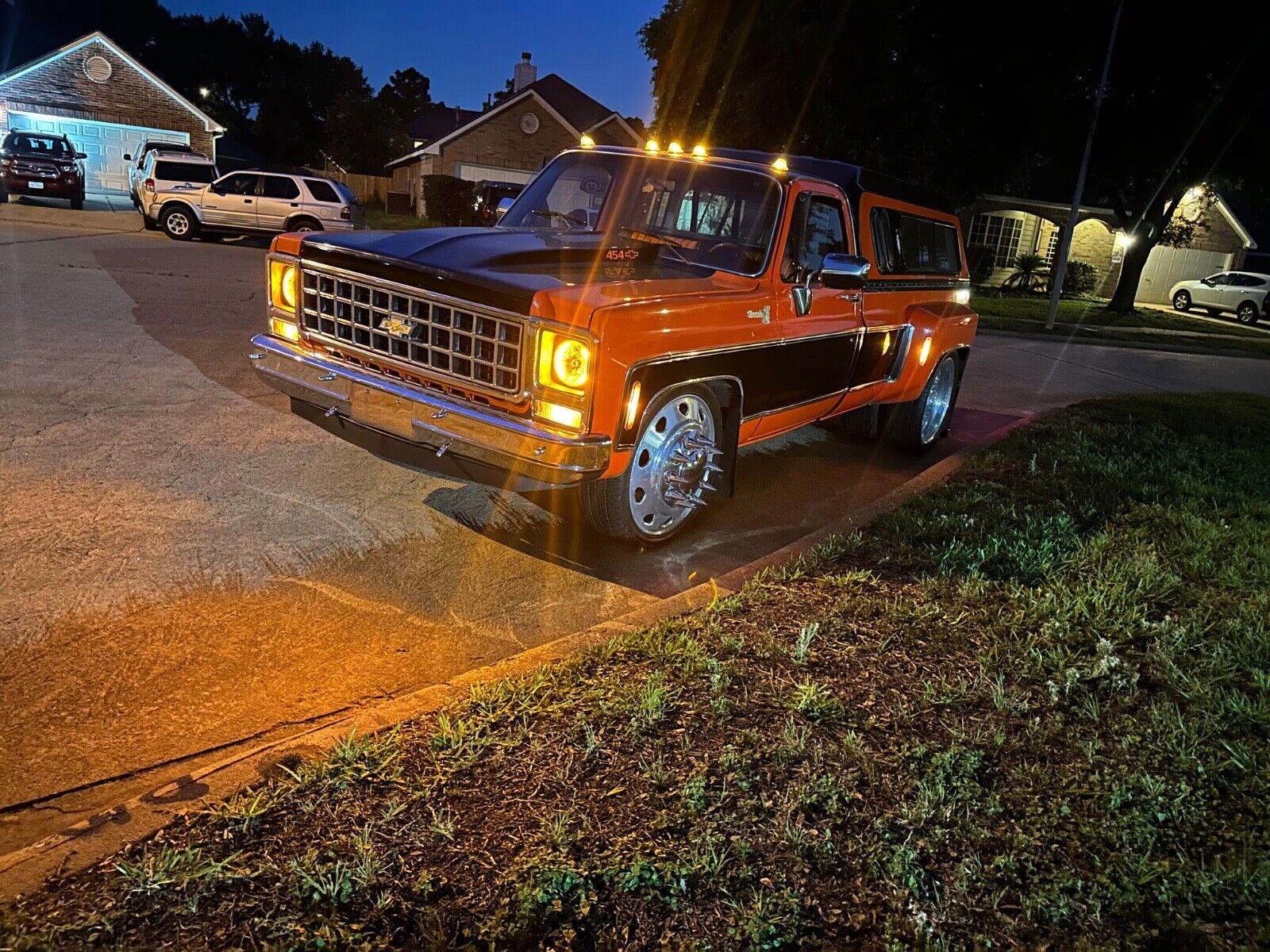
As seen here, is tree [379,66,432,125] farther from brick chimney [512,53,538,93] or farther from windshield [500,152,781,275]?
windshield [500,152,781,275]

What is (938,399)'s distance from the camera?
7.88 meters

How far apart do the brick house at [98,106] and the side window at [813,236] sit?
123 feet

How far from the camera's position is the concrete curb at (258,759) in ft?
7.60

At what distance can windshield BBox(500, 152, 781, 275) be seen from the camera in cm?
527

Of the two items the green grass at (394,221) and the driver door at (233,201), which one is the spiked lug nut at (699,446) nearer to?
the driver door at (233,201)

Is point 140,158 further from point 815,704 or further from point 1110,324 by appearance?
point 815,704

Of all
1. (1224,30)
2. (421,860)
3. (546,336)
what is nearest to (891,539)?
(546,336)

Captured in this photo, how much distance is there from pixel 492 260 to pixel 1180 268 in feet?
139

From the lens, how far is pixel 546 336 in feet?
13.1

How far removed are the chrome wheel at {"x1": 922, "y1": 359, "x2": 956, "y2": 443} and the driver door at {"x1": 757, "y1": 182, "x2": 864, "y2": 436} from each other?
5.83ft

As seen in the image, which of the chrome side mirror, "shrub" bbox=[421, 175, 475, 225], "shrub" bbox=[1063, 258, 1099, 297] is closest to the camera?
the chrome side mirror

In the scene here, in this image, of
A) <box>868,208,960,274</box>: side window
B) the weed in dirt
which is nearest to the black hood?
<box>868,208,960,274</box>: side window

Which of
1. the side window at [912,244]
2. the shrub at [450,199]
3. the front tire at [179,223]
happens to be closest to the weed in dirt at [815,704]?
the side window at [912,244]

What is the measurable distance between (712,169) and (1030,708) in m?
3.55
